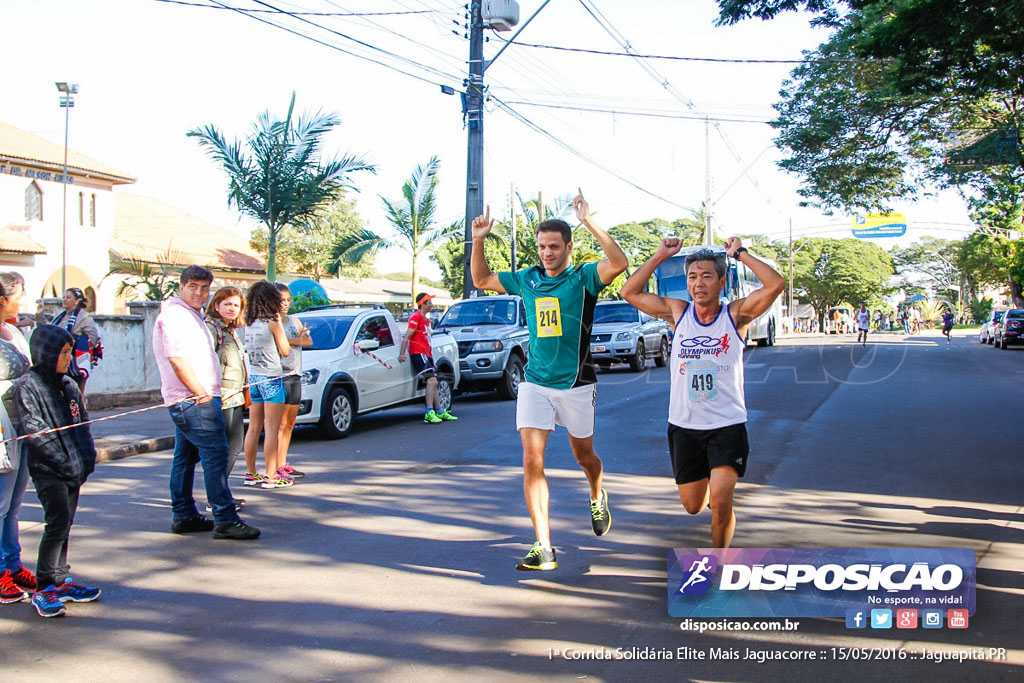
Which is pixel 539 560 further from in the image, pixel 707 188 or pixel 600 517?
pixel 707 188

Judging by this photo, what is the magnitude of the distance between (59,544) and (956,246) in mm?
100441

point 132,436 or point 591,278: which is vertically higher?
point 591,278

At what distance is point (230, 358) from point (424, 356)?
5912 millimetres

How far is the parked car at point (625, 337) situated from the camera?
73.8ft

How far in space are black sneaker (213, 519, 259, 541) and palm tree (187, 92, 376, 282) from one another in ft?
43.0

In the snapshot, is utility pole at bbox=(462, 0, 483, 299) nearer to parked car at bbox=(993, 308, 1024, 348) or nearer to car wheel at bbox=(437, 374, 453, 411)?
car wheel at bbox=(437, 374, 453, 411)

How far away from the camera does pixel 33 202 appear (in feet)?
93.7

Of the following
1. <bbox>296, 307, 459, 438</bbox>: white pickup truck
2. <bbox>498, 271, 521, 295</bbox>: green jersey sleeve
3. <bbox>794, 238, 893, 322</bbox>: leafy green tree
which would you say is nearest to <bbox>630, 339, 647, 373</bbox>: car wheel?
<bbox>296, 307, 459, 438</bbox>: white pickup truck

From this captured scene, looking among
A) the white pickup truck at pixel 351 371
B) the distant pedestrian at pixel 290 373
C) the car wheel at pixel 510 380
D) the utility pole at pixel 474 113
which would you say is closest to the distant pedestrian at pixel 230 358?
the distant pedestrian at pixel 290 373

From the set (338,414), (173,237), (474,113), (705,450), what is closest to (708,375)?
(705,450)

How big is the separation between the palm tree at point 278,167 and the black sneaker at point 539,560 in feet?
48.0

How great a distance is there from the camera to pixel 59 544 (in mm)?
5047

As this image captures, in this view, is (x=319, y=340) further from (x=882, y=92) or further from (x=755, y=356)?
(x=755, y=356)

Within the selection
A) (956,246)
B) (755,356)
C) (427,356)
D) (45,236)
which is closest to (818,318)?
(956,246)
